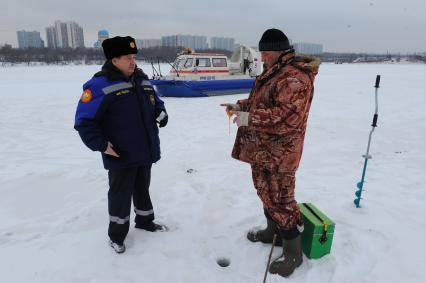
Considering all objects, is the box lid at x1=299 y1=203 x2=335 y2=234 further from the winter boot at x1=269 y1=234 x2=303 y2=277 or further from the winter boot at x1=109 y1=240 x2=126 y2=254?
the winter boot at x1=109 y1=240 x2=126 y2=254

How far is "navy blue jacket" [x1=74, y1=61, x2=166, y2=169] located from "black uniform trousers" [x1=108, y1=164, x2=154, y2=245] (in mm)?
101

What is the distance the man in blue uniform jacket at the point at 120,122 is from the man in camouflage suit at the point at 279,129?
680mm

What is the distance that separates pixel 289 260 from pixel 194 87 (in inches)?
387

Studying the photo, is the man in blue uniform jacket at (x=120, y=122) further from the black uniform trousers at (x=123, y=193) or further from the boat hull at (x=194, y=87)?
the boat hull at (x=194, y=87)

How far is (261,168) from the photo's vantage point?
7.68ft

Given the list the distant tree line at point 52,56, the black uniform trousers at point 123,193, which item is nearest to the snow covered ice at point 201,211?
the black uniform trousers at point 123,193

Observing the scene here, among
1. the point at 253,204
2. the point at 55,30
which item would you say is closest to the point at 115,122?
the point at 253,204

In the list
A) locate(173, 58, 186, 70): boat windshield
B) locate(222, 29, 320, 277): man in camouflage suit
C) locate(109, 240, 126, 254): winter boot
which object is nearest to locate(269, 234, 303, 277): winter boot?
locate(222, 29, 320, 277): man in camouflage suit

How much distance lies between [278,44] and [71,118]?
6.95 metres

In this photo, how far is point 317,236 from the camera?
2484 mm

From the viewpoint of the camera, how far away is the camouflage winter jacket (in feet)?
6.82

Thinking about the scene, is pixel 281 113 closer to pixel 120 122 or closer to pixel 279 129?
pixel 279 129

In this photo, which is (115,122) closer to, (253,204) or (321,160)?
(253,204)

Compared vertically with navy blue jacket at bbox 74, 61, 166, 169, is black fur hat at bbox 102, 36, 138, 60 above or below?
above
